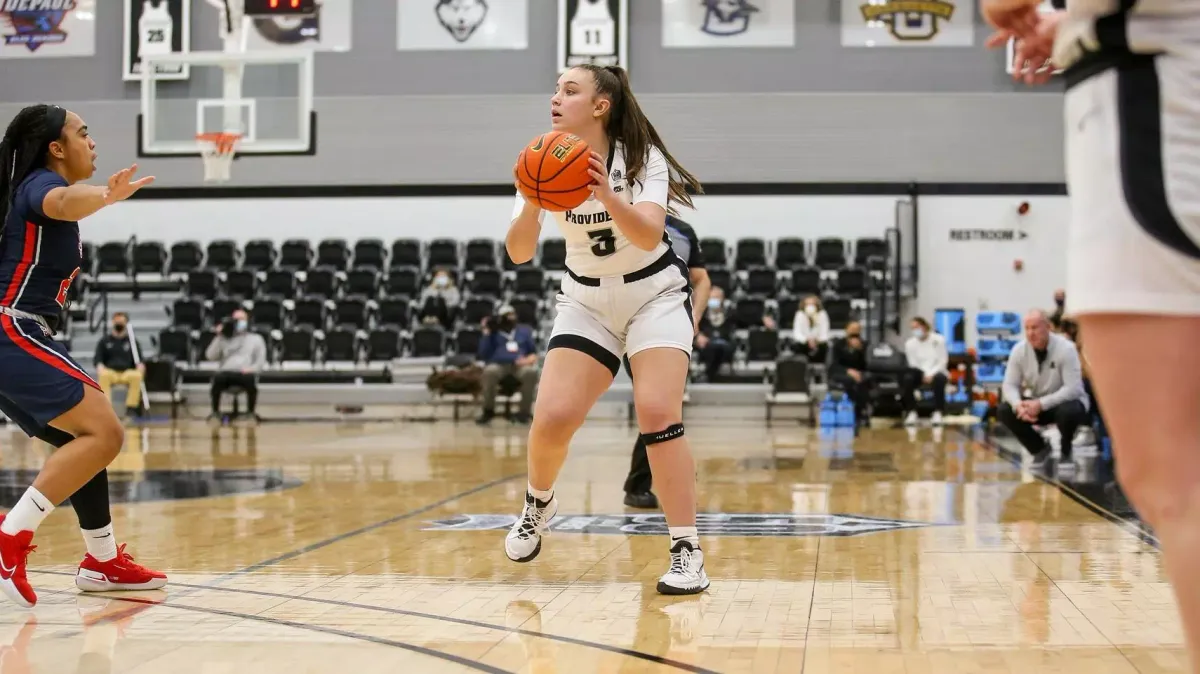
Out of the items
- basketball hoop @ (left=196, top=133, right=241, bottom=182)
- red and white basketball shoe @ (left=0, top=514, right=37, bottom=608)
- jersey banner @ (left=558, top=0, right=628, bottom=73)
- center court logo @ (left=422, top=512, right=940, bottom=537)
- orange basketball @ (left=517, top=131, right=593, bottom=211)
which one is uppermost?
jersey banner @ (left=558, top=0, right=628, bottom=73)

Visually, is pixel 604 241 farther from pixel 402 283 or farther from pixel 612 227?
pixel 402 283

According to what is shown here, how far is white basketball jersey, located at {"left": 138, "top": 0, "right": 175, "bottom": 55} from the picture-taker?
64.1ft

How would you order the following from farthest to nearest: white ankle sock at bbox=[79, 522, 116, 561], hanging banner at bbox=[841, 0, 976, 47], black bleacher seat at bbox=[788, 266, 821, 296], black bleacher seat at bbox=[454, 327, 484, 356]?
1. hanging banner at bbox=[841, 0, 976, 47]
2. black bleacher seat at bbox=[788, 266, 821, 296]
3. black bleacher seat at bbox=[454, 327, 484, 356]
4. white ankle sock at bbox=[79, 522, 116, 561]

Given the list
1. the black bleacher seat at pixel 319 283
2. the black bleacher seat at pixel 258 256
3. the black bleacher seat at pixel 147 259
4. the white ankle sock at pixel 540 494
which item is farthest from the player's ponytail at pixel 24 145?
the black bleacher seat at pixel 147 259

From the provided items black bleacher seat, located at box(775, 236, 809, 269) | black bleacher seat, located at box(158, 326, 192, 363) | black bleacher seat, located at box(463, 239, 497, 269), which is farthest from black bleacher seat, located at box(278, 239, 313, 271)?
black bleacher seat, located at box(775, 236, 809, 269)

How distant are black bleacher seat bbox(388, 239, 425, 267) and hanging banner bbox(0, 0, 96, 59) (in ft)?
22.2

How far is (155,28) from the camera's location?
1967 centimetres

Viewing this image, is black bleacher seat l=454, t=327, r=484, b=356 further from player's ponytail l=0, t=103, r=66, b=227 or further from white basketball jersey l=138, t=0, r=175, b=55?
player's ponytail l=0, t=103, r=66, b=227

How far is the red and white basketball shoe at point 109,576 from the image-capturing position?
388 centimetres

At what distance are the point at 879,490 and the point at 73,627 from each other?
16.6 feet

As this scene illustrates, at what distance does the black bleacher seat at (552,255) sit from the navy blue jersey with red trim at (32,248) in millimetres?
14215

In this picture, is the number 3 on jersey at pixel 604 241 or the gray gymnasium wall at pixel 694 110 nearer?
the number 3 on jersey at pixel 604 241

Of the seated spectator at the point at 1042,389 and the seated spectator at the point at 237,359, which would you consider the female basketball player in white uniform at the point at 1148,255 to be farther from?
the seated spectator at the point at 237,359

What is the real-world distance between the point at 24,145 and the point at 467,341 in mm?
12773
